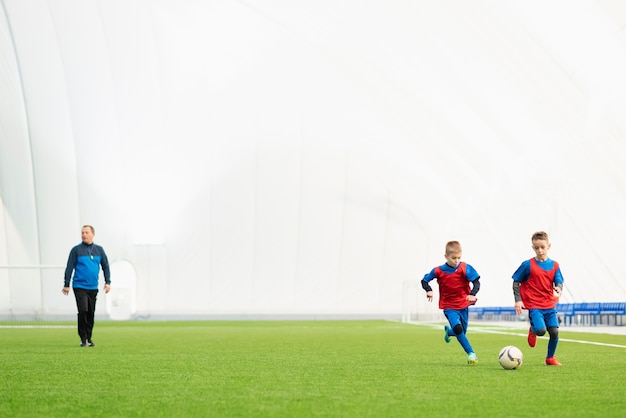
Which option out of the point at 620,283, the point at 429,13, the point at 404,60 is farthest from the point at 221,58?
the point at 620,283

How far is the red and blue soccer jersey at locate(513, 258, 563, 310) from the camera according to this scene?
32.1 feet

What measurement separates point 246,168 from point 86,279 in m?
30.9

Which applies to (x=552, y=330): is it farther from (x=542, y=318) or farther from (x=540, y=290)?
(x=540, y=290)

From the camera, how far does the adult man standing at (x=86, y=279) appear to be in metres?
14.1

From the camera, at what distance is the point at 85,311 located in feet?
46.4

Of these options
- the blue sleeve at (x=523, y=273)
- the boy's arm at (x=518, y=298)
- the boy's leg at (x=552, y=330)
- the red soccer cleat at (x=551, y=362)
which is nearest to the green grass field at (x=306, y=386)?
the red soccer cleat at (x=551, y=362)

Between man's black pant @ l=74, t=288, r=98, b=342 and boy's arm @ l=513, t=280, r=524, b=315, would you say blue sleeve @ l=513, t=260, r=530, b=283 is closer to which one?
boy's arm @ l=513, t=280, r=524, b=315

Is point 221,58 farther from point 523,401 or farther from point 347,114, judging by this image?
point 523,401

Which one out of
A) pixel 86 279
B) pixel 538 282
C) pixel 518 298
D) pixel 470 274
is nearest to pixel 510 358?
pixel 518 298

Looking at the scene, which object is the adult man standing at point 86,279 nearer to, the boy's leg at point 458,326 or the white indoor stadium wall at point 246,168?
the boy's leg at point 458,326

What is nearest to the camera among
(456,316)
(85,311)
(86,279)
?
(456,316)

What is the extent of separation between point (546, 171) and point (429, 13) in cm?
640

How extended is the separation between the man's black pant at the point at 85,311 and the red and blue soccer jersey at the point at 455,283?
20.9 feet

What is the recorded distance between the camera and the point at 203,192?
45.1 metres
